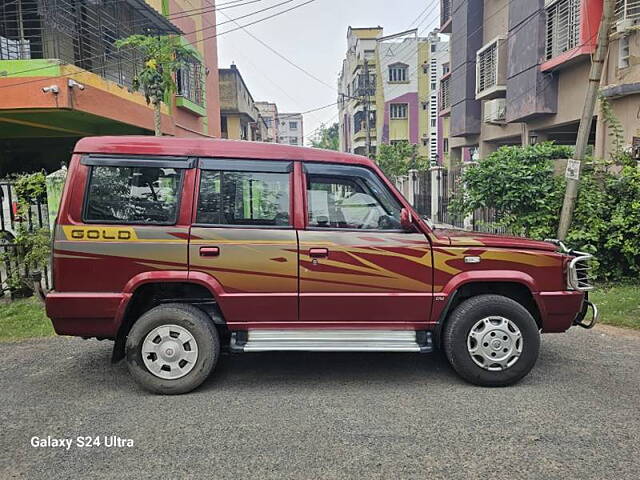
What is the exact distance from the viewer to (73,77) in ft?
36.4

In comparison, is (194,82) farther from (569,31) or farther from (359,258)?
(359,258)

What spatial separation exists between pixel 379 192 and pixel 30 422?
323cm

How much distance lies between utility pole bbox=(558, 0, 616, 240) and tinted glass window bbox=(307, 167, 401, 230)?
4.64 meters

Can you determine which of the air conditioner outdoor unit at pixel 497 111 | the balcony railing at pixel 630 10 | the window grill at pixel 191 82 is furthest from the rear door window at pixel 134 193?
the window grill at pixel 191 82

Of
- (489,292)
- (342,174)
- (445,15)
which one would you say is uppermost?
(445,15)

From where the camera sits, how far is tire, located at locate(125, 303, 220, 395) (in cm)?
406

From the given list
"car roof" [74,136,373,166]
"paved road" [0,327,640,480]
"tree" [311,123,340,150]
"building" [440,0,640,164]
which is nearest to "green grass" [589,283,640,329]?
"paved road" [0,327,640,480]

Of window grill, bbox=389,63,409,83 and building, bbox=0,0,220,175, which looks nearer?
building, bbox=0,0,220,175

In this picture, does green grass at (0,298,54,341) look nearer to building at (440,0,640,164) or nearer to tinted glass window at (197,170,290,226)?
tinted glass window at (197,170,290,226)

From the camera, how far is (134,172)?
4102 mm

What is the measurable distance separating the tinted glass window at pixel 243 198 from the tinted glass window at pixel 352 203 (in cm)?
27

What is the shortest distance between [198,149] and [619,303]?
6.17 m

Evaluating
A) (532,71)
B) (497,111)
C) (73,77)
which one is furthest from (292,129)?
(73,77)

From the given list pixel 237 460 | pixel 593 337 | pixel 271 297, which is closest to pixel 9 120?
pixel 271 297
